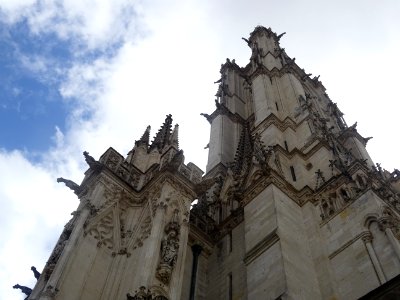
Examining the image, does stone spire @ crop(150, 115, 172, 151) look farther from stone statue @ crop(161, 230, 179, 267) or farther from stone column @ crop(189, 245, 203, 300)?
stone statue @ crop(161, 230, 179, 267)

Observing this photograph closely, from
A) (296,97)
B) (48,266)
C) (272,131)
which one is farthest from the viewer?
(296,97)

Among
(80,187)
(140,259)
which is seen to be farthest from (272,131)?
(140,259)

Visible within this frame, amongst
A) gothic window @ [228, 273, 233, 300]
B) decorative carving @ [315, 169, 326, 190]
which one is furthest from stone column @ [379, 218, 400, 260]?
gothic window @ [228, 273, 233, 300]

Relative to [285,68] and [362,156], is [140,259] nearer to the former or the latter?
[362,156]

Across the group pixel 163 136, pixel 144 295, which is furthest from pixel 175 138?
pixel 144 295

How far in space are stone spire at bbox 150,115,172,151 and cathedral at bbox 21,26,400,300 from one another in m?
0.04

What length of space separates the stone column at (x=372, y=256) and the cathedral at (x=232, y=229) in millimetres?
23

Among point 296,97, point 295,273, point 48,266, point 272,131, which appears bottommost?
point 48,266

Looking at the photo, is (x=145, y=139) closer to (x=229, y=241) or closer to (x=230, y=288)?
(x=229, y=241)

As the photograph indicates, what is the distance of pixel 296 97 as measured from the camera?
2545cm

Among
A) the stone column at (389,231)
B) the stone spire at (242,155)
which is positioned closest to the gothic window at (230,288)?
the stone column at (389,231)

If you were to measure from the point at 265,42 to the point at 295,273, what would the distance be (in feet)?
80.8

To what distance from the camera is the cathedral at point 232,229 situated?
39.3 feet

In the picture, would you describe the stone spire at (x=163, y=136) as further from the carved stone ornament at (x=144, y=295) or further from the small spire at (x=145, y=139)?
the carved stone ornament at (x=144, y=295)
